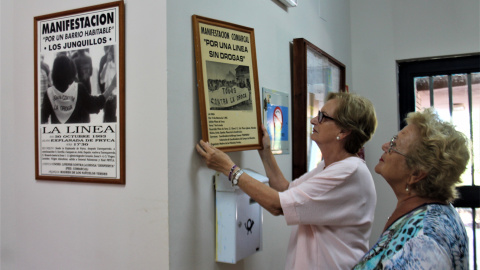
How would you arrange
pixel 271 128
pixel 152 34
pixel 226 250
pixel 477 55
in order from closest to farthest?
pixel 152 34 < pixel 226 250 < pixel 271 128 < pixel 477 55

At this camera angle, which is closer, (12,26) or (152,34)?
(152,34)

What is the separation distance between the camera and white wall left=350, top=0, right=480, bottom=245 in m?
3.45

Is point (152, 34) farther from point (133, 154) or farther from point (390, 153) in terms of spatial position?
point (390, 153)

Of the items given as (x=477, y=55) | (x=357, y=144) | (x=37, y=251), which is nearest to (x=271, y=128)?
(x=357, y=144)

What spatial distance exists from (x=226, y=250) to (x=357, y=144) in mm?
683

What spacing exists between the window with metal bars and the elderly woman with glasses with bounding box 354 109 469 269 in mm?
2329

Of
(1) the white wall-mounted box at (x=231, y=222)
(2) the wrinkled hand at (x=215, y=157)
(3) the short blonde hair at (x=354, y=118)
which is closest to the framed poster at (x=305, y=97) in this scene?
(3) the short blonde hair at (x=354, y=118)

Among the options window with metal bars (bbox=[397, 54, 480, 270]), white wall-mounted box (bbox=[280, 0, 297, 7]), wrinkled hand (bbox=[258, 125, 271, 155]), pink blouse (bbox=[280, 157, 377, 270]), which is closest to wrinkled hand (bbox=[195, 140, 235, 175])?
pink blouse (bbox=[280, 157, 377, 270])

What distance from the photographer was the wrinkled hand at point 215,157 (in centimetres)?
157

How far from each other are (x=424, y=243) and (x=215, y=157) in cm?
76

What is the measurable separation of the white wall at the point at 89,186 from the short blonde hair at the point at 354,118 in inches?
28.5

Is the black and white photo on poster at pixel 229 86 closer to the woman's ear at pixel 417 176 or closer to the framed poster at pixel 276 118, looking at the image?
the framed poster at pixel 276 118

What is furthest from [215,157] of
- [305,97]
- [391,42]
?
[391,42]

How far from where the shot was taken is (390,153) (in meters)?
1.46
